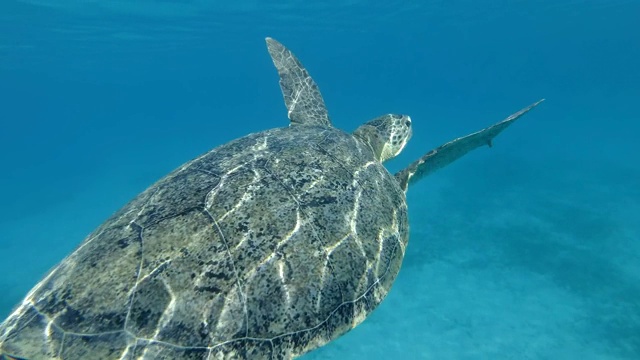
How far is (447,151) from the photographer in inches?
221

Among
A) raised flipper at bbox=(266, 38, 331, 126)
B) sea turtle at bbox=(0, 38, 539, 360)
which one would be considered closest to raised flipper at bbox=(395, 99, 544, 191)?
sea turtle at bbox=(0, 38, 539, 360)

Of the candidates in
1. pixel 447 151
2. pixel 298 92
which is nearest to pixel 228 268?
pixel 447 151

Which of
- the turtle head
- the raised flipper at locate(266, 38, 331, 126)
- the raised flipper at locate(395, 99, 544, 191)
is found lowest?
the raised flipper at locate(395, 99, 544, 191)

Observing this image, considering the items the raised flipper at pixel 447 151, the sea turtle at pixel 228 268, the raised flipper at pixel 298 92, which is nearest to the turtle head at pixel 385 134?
the raised flipper at pixel 447 151

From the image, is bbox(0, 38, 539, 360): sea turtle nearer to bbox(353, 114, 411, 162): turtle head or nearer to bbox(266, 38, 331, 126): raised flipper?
bbox(353, 114, 411, 162): turtle head

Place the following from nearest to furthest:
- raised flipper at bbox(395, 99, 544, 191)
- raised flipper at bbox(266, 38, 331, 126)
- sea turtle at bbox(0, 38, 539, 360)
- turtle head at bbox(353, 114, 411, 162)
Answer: sea turtle at bbox(0, 38, 539, 360) → raised flipper at bbox(395, 99, 544, 191) → turtle head at bbox(353, 114, 411, 162) → raised flipper at bbox(266, 38, 331, 126)

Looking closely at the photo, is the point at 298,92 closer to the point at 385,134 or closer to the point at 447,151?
the point at 385,134

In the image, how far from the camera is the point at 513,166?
2303 centimetres

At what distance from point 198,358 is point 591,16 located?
67.1 metres

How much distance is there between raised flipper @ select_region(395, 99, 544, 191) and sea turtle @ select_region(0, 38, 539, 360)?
139 centimetres

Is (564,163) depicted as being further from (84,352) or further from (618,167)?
(84,352)

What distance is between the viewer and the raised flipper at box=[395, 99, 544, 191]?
5.46 m

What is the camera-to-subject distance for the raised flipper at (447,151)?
546 cm

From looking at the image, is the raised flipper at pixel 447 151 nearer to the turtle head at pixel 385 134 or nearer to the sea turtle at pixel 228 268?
the turtle head at pixel 385 134
